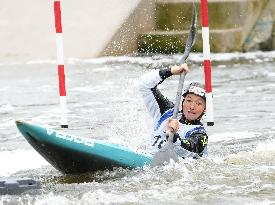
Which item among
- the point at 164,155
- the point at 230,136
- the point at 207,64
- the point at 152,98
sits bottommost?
the point at 230,136

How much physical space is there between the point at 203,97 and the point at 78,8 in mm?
12454

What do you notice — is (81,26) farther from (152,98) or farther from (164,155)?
(164,155)

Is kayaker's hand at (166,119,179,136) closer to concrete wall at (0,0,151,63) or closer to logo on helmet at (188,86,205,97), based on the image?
logo on helmet at (188,86,205,97)

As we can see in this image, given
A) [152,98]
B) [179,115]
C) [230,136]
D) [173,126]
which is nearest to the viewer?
[173,126]

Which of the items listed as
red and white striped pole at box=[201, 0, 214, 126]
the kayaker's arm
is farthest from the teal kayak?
red and white striped pole at box=[201, 0, 214, 126]

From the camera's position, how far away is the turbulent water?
5.69 meters

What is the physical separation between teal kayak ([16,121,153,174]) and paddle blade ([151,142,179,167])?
5 centimetres

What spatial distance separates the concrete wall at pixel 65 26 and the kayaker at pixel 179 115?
10716mm

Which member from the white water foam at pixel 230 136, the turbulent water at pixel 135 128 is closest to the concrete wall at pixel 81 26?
the turbulent water at pixel 135 128

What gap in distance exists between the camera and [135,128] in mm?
8625

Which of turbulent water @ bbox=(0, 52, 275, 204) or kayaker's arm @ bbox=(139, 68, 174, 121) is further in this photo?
kayaker's arm @ bbox=(139, 68, 174, 121)

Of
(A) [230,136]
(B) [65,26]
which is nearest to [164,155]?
(A) [230,136]

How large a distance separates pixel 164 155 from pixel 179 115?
52cm

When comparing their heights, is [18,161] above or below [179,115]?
below
